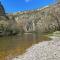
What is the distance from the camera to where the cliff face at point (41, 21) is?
90.2 meters

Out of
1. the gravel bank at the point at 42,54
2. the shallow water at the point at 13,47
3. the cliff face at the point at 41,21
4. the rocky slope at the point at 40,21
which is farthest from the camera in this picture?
the cliff face at the point at 41,21

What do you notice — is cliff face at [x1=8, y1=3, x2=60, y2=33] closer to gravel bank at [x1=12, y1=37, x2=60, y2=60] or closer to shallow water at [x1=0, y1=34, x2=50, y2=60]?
shallow water at [x1=0, y1=34, x2=50, y2=60]

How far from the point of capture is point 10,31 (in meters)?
57.7

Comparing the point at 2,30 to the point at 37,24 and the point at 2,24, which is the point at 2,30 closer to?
the point at 2,24

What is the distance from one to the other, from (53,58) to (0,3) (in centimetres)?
7636

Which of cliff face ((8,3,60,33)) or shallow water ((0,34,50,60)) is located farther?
cliff face ((8,3,60,33))

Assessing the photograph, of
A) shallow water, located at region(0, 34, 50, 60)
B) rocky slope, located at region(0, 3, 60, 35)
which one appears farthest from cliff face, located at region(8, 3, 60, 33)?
shallow water, located at region(0, 34, 50, 60)

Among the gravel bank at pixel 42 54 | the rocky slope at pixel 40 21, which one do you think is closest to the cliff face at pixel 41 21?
the rocky slope at pixel 40 21

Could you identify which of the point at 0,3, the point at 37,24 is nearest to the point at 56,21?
the point at 37,24

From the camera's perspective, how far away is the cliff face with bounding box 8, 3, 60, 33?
90.2 metres

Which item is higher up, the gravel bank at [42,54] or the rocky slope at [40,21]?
the rocky slope at [40,21]

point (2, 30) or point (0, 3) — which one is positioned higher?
point (0, 3)

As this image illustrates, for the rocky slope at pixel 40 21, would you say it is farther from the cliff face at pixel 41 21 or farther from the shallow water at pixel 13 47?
the shallow water at pixel 13 47

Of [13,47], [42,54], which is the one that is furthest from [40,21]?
[42,54]
